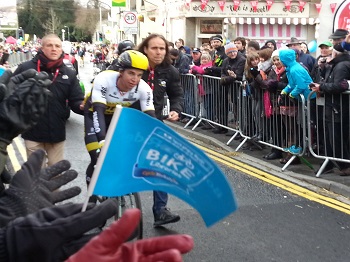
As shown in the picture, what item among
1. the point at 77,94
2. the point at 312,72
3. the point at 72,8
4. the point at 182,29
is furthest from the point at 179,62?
the point at 72,8

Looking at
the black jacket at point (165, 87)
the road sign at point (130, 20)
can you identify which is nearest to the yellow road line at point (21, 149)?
the black jacket at point (165, 87)

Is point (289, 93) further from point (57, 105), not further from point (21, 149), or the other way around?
point (21, 149)

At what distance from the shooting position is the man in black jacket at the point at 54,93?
211 inches

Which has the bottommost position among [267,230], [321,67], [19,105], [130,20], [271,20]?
[267,230]

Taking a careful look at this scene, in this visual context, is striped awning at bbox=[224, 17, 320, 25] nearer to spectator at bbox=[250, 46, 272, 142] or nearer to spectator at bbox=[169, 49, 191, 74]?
spectator at bbox=[169, 49, 191, 74]

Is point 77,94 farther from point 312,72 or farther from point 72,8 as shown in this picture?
point 72,8

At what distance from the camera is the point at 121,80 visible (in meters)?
4.74

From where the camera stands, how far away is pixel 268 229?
17.9 feet

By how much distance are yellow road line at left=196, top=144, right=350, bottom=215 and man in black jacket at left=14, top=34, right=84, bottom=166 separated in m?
3.15

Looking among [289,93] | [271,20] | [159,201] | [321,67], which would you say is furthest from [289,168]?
[271,20]

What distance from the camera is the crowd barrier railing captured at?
7.24 m

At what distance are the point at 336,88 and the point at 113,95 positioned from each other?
3.62 m

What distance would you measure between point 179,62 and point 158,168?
36.3 feet

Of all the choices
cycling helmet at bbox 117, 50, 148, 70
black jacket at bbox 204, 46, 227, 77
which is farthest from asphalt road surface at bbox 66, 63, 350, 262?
Answer: black jacket at bbox 204, 46, 227, 77
